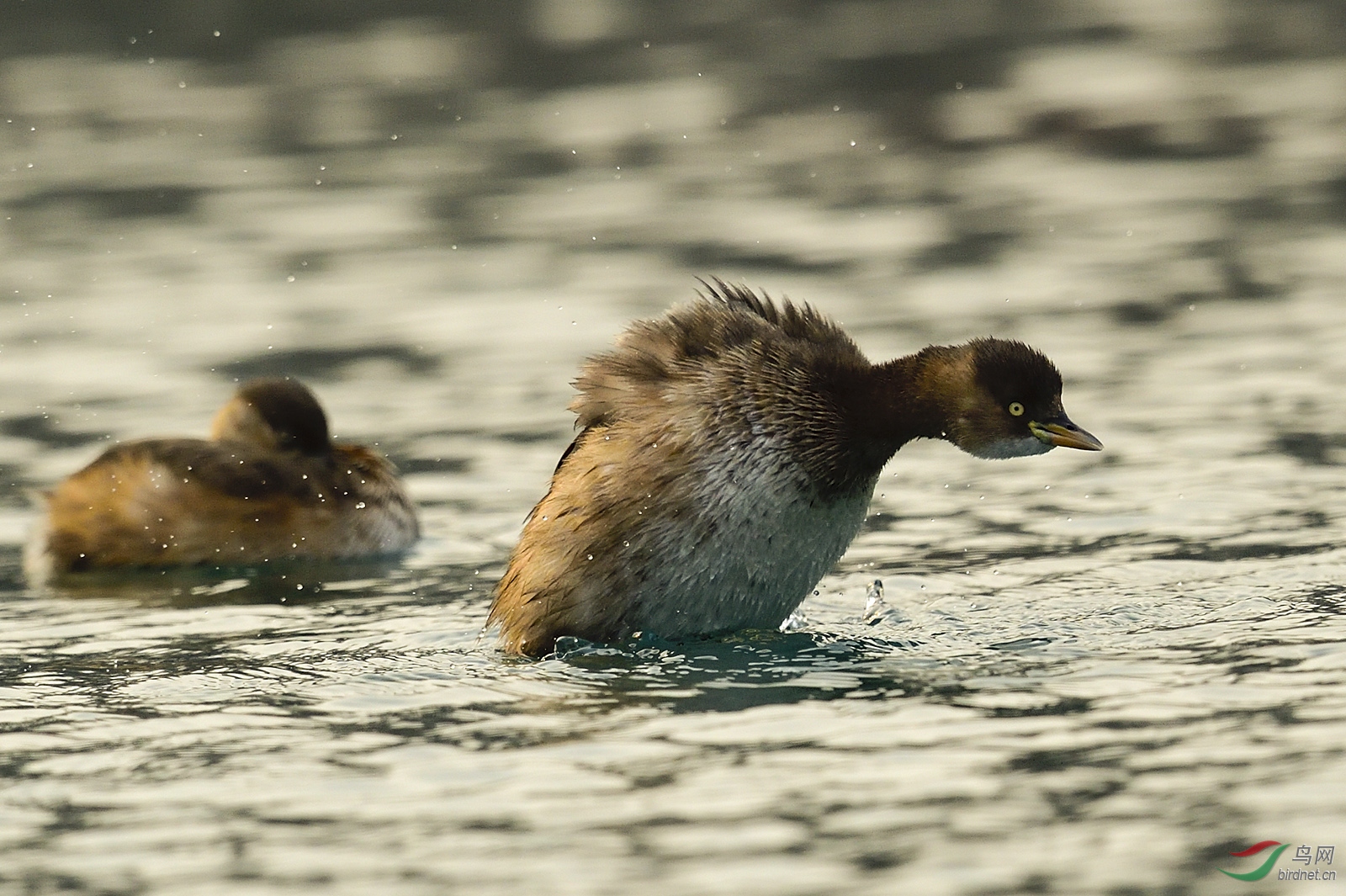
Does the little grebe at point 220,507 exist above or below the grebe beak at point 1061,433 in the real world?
below

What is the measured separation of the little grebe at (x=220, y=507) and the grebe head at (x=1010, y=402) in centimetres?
375

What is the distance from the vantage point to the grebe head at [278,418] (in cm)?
1226

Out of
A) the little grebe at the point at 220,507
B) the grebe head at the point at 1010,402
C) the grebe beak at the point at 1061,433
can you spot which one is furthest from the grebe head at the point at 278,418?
the grebe beak at the point at 1061,433

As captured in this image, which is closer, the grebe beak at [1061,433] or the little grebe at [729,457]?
the little grebe at [729,457]

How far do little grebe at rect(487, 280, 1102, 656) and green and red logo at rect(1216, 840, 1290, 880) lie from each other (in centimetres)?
286

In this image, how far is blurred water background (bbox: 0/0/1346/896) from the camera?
22.4 ft

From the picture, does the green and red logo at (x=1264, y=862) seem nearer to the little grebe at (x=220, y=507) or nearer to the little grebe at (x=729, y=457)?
the little grebe at (x=729, y=457)

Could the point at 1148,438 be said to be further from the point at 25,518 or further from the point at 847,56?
the point at 847,56

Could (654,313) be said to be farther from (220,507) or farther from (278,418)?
(220,507)

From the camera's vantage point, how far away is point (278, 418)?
12305 mm

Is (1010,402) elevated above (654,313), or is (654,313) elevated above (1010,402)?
(654,313)

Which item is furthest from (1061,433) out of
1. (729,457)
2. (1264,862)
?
(1264,862)

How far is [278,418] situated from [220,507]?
61 cm

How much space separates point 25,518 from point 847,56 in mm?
12065
